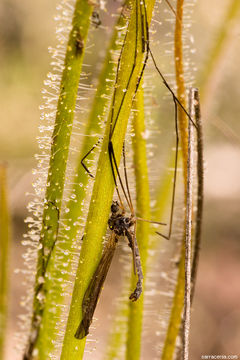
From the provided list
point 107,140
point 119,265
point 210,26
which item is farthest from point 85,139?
point 119,265

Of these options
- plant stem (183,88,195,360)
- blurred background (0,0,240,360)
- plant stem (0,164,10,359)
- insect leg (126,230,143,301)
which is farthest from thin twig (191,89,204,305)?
blurred background (0,0,240,360)

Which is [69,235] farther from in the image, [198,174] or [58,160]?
[198,174]

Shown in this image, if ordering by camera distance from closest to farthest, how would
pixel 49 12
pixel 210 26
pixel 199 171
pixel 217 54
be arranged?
pixel 199 171
pixel 217 54
pixel 210 26
pixel 49 12

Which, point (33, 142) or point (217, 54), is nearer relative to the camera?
point (217, 54)

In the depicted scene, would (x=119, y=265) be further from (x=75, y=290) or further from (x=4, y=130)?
(x=75, y=290)

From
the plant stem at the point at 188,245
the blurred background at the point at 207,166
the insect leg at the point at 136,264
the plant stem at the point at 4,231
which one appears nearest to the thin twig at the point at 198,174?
the plant stem at the point at 188,245

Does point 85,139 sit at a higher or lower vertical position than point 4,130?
lower

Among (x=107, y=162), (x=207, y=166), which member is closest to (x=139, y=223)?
(x=107, y=162)

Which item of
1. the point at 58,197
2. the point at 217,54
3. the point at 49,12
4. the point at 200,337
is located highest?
the point at 49,12

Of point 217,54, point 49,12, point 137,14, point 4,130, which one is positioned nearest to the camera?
point 137,14
